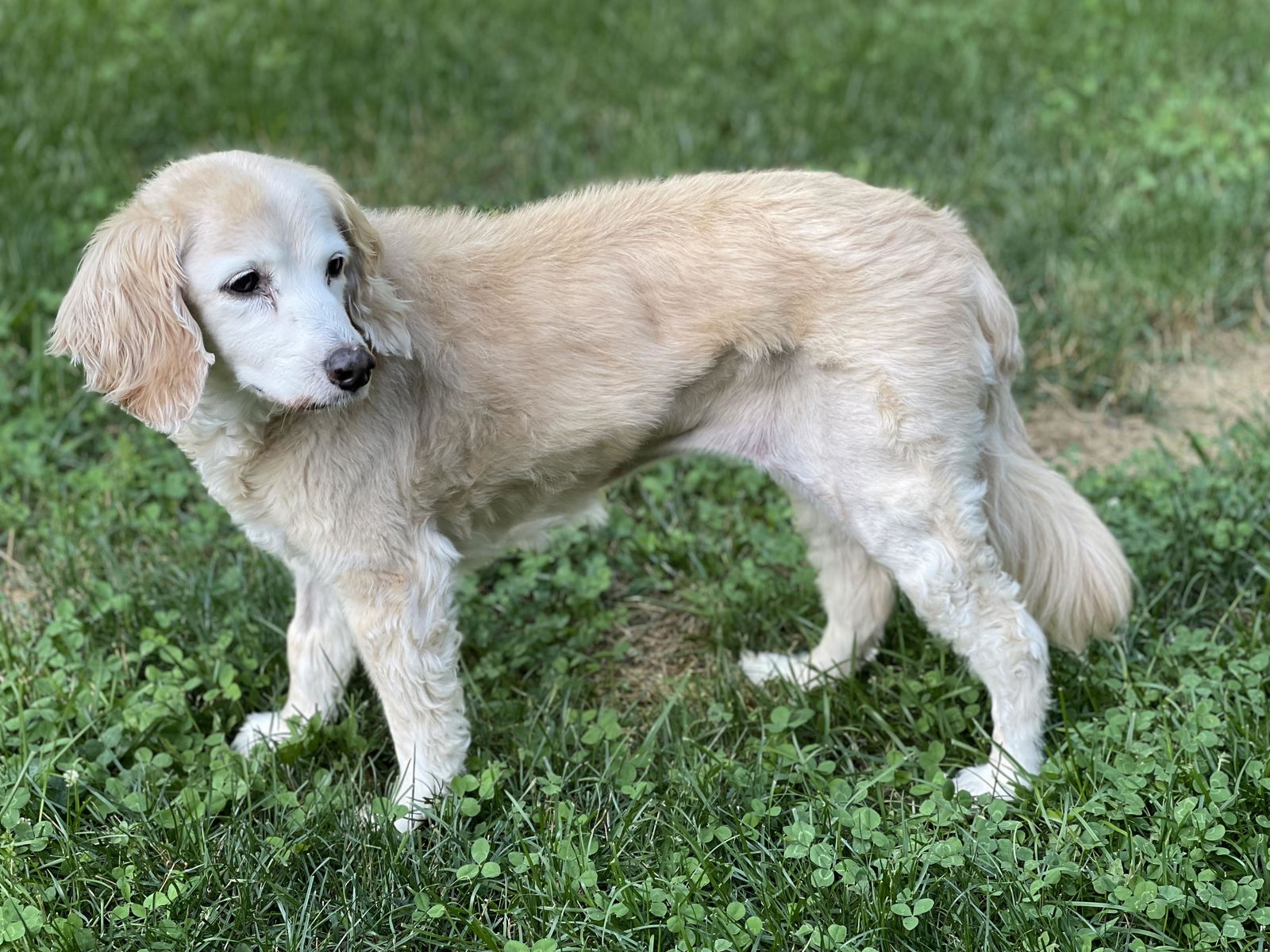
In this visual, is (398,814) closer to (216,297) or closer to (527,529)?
(527,529)

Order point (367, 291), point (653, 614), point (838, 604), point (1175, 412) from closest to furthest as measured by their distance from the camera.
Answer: point (367, 291)
point (838, 604)
point (653, 614)
point (1175, 412)

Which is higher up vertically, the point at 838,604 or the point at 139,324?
the point at 139,324

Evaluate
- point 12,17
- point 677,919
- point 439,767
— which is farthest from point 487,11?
point 677,919

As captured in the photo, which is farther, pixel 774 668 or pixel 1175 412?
pixel 1175 412

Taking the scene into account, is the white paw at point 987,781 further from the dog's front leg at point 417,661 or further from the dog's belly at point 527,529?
the dog's front leg at point 417,661

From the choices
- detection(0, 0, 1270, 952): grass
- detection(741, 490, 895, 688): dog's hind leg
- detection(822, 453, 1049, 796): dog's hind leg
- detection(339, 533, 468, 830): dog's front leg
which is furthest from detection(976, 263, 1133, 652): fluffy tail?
detection(339, 533, 468, 830): dog's front leg

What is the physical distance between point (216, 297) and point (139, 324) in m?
0.18

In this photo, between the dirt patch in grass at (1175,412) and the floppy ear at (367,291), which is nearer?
the floppy ear at (367,291)

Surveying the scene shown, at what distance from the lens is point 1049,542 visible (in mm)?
3402

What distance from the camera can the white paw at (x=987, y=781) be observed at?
3.24 metres

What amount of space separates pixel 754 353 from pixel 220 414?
4.29ft

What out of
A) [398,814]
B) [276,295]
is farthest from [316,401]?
[398,814]

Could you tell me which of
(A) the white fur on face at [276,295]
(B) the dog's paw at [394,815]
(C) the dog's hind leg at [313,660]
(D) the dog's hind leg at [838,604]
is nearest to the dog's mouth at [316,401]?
(A) the white fur on face at [276,295]

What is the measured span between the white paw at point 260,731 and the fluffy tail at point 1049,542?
6.85ft
